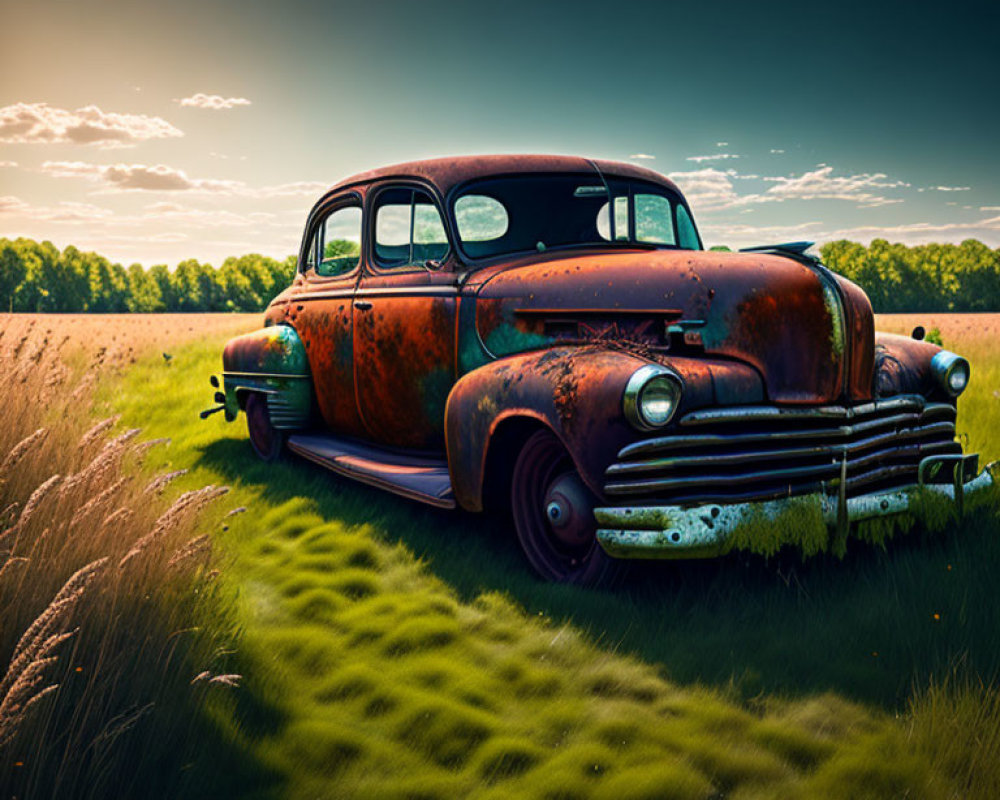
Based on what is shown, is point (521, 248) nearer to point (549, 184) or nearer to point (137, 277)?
point (549, 184)

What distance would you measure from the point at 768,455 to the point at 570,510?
847 mm

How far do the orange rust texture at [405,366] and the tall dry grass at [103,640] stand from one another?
175 centimetres

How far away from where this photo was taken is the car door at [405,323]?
4797mm

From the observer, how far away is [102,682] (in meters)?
2.34

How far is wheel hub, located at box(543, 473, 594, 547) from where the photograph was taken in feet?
11.4

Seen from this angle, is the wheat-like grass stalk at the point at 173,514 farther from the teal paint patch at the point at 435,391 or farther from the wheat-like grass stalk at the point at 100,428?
the teal paint patch at the point at 435,391

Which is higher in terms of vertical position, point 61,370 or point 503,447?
point 61,370

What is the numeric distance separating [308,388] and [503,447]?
255 cm

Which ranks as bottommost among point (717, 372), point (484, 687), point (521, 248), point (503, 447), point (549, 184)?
point (484, 687)

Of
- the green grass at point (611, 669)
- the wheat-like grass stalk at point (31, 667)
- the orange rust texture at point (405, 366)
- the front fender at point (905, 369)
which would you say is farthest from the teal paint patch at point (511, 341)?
the wheat-like grass stalk at point (31, 667)

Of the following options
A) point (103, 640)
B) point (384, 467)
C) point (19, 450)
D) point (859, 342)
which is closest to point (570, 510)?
point (859, 342)

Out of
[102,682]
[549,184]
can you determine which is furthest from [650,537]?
[549,184]

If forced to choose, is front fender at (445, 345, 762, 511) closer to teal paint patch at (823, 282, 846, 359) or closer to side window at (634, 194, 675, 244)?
teal paint patch at (823, 282, 846, 359)

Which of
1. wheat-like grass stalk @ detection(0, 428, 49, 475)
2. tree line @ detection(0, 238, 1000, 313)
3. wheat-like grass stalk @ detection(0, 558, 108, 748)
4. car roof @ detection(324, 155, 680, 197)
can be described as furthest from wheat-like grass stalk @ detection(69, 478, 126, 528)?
tree line @ detection(0, 238, 1000, 313)
